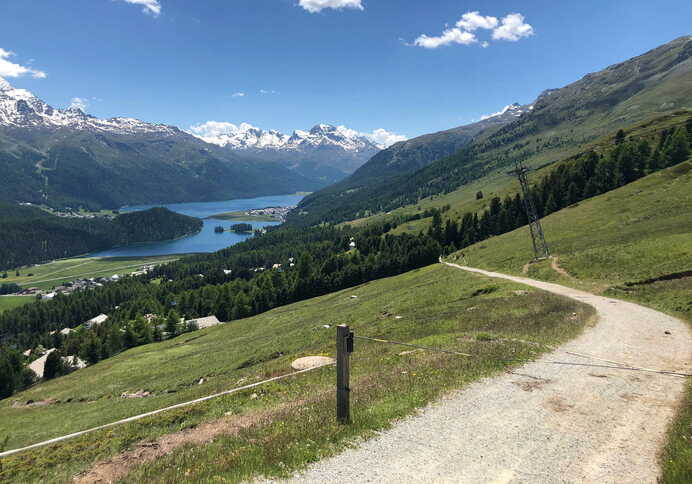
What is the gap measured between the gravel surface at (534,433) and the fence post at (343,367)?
4.30ft

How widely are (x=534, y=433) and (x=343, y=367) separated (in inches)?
236

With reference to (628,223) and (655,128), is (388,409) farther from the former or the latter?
(655,128)

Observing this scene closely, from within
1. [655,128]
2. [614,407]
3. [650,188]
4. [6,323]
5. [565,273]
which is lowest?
[6,323]

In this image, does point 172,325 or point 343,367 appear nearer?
point 343,367

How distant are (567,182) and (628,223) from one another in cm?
6262

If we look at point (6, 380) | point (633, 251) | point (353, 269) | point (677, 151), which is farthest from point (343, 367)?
point (677, 151)

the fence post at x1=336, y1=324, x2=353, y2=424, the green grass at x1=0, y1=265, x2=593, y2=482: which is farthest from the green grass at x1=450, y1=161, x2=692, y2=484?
the fence post at x1=336, y1=324, x2=353, y2=424

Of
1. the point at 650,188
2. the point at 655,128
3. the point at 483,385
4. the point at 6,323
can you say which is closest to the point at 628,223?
the point at 650,188

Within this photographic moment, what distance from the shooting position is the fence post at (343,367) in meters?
10.4

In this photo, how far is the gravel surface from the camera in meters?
8.60

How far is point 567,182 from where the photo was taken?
4764 inches

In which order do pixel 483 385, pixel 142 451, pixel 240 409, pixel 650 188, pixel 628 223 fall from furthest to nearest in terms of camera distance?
pixel 650 188 → pixel 628 223 → pixel 240 409 → pixel 483 385 → pixel 142 451

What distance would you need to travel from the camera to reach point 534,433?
10.4m

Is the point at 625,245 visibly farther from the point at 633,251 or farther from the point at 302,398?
the point at 302,398
